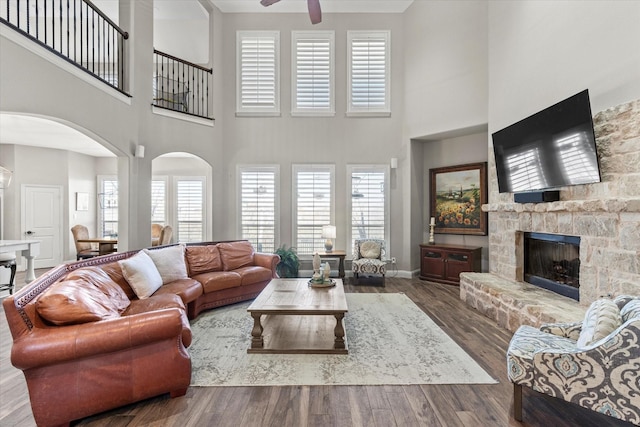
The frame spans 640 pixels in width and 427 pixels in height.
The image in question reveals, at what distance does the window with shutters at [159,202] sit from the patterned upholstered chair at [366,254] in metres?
4.89

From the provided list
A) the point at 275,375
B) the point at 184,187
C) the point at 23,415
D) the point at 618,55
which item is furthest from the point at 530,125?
the point at 184,187

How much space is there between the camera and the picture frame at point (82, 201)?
28.0 feet

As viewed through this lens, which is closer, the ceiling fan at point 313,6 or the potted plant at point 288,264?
the ceiling fan at point 313,6

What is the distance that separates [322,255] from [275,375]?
11.8 ft

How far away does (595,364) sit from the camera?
2004mm

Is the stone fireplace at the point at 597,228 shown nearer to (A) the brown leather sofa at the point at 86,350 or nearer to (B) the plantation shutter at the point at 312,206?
(B) the plantation shutter at the point at 312,206

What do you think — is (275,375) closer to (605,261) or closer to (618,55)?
(605,261)

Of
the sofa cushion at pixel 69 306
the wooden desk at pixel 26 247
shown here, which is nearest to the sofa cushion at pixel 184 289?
the sofa cushion at pixel 69 306

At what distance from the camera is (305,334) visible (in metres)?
3.73

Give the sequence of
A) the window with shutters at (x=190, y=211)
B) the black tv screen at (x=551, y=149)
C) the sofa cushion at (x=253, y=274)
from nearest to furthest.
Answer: the black tv screen at (x=551, y=149), the sofa cushion at (x=253, y=274), the window with shutters at (x=190, y=211)

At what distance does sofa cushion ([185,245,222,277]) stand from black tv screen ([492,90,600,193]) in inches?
176

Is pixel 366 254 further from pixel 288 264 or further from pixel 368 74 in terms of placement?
pixel 368 74

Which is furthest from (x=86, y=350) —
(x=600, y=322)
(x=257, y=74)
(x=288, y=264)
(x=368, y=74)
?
(x=368, y=74)

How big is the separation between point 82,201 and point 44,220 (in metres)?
0.94
